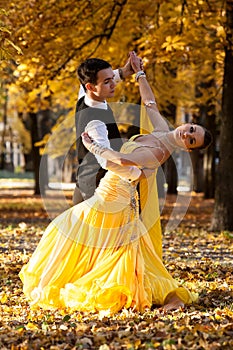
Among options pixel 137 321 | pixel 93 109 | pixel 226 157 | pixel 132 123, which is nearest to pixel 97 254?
pixel 137 321

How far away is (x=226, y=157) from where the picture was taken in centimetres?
1173

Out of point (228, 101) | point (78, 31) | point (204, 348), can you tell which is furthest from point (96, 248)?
point (78, 31)

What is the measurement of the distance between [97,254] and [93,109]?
131cm

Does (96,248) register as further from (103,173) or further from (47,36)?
(47,36)

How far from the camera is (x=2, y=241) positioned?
10.4 m

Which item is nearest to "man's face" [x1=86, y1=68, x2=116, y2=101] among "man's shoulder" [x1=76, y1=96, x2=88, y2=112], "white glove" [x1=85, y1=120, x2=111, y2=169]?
"man's shoulder" [x1=76, y1=96, x2=88, y2=112]

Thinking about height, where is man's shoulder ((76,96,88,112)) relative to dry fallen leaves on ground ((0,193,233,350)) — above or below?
above

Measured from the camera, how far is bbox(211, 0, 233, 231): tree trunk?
1161 cm

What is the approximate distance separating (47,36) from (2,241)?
160 inches

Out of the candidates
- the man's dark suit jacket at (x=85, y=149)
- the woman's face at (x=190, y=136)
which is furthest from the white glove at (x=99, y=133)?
the woman's face at (x=190, y=136)

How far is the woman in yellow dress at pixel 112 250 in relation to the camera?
17.6 feet

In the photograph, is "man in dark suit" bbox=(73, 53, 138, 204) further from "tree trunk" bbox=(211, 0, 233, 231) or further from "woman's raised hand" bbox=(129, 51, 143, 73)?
"tree trunk" bbox=(211, 0, 233, 231)

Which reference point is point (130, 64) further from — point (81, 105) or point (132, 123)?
point (132, 123)

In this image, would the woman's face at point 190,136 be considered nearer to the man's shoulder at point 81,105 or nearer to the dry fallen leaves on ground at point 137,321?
the man's shoulder at point 81,105
